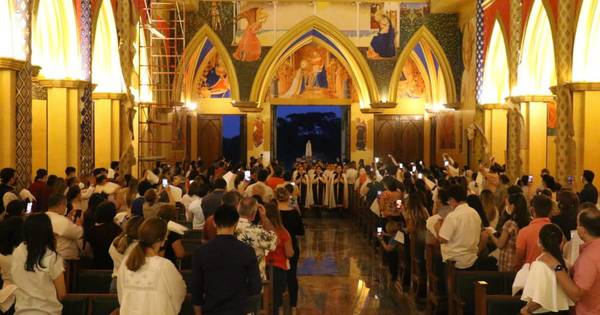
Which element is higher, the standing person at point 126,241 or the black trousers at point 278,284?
the standing person at point 126,241

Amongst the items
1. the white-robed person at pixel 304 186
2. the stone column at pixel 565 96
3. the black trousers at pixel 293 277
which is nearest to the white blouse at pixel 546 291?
the black trousers at pixel 293 277

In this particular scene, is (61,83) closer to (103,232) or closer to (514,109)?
(103,232)

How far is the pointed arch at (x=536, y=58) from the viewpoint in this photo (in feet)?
61.7

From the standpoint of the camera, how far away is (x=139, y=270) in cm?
536

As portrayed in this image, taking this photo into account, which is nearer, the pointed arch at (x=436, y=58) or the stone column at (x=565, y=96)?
the stone column at (x=565, y=96)

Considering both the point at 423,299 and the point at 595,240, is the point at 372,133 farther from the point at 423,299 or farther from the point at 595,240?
the point at 595,240

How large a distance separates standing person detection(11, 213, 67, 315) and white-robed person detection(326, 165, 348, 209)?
54.9ft

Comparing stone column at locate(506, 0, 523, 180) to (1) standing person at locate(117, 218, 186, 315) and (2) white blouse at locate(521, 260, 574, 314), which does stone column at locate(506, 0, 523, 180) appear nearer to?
(2) white blouse at locate(521, 260, 574, 314)

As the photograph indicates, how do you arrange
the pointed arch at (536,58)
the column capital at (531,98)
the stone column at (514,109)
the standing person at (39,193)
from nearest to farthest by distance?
1. the standing person at (39,193)
2. the pointed arch at (536,58)
3. the column capital at (531,98)
4. the stone column at (514,109)

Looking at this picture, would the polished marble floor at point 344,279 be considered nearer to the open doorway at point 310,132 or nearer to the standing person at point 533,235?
the standing person at point 533,235

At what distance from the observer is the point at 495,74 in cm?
2264

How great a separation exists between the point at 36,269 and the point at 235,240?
4.88 ft

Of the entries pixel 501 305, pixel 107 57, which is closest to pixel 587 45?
pixel 501 305

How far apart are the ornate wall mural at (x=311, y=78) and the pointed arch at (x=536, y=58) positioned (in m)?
11.1
